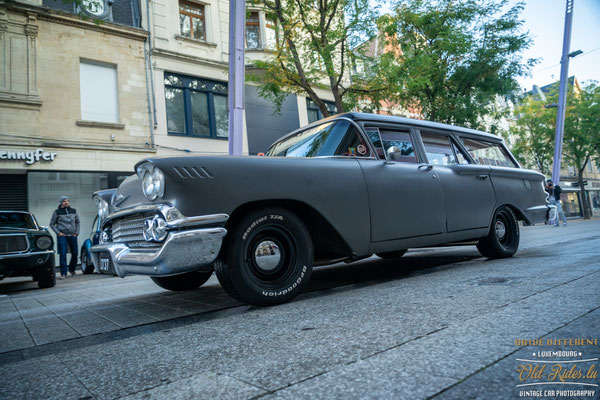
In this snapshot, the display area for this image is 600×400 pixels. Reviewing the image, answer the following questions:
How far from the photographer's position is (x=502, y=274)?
3453 millimetres

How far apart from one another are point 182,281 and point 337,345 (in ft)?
8.60

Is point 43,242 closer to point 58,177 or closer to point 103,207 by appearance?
point 103,207

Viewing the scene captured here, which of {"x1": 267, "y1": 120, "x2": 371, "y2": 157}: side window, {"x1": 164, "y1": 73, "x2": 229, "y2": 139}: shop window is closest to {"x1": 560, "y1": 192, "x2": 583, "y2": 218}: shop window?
{"x1": 164, "y1": 73, "x2": 229, "y2": 139}: shop window

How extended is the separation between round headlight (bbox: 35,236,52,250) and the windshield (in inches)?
17.0

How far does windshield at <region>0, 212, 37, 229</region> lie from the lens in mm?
6680

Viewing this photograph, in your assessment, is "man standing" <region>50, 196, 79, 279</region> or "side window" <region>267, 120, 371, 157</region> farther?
"man standing" <region>50, 196, 79, 279</region>

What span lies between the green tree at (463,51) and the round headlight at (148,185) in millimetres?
12555

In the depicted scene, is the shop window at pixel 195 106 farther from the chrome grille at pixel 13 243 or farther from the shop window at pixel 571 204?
the shop window at pixel 571 204

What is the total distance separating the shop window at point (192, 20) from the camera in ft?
45.4

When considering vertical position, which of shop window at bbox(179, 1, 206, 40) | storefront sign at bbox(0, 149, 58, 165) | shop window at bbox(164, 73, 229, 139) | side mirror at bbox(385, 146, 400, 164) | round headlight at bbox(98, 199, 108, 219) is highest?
shop window at bbox(179, 1, 206, 40)

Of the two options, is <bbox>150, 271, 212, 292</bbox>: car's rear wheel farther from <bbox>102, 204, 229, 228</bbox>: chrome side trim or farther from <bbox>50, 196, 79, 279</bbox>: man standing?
<bbox>50, 196, 79, 279</bbox>: man standing

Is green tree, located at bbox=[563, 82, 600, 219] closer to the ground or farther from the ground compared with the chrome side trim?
farther from the ground

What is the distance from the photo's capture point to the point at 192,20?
14117 millimetres

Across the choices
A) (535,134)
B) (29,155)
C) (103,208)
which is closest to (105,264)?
(103,208)
